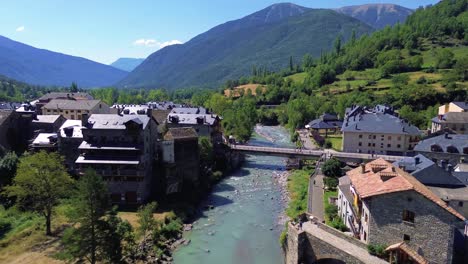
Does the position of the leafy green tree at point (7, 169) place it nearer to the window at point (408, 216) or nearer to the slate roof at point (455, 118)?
the window at point (408, 216)

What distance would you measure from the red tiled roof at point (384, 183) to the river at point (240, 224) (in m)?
11.1

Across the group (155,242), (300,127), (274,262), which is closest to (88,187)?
(155,242)

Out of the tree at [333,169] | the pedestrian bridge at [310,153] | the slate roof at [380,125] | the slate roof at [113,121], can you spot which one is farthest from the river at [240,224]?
the slate roof at [380,125]

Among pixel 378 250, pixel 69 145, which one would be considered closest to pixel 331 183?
pixel 378 250

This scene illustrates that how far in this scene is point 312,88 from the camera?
173125 mm

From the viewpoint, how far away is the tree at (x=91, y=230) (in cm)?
3016

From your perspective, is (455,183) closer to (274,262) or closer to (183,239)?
(274,262)

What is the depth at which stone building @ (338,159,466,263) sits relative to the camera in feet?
91.1

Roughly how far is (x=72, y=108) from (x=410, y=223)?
89589 millimetres

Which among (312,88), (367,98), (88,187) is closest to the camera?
(88,187)

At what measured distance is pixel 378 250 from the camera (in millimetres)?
29266

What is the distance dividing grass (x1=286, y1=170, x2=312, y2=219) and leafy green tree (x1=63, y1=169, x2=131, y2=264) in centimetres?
2098

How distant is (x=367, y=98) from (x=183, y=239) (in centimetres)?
10579

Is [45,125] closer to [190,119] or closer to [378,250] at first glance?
[190,119]
